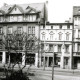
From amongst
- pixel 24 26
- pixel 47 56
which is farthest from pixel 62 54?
pixel 24 26

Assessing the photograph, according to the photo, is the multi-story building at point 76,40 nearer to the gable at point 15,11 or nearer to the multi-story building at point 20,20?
the multi-story building at point 20,20

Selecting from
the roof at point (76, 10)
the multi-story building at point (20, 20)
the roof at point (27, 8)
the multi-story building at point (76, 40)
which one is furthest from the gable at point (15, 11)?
the multi-story building at point (76, 40)

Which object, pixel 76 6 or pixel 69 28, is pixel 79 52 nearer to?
pixel 69 28

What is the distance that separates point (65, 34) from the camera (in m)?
46.7

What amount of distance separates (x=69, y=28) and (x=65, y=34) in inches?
66.4

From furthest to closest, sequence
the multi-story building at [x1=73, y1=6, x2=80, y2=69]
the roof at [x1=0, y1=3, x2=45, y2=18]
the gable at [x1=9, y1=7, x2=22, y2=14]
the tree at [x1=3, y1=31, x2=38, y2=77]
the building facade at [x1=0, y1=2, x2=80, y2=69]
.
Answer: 1. the roof at [x1=0, y1=3, x2=45, y2=18]
2. the gable at [x1=9, y1=7, x2=22, y2=14]
3. the building facade at [x1=0, y1=2, x2=80, y2=69]
4. the multi-story building at [x1=73, y1=6, x2=80, y2=69]
5. the tree at [x1=3, y1=31, x2=38, y2=77]

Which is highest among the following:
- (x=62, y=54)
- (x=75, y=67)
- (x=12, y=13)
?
(x=12, y=13)

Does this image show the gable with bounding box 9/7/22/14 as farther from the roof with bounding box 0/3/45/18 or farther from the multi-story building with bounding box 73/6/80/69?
the multi-story building with bounding box 73/6/80/69

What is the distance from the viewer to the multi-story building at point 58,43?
153 feet

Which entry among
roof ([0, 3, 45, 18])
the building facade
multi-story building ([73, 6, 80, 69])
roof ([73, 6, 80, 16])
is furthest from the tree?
roof ([0, 3, 45, 18])

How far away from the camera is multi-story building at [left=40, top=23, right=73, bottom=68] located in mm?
46656

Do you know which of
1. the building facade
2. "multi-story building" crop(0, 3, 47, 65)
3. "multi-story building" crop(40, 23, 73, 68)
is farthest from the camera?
"multi-story building" crop(0, 3, 47, 65)

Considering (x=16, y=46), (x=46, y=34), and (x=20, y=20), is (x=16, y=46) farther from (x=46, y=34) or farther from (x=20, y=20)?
(x=20, y=20)

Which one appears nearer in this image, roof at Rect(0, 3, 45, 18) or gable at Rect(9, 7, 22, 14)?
gable at Rect(9, 7, 22, 14)
